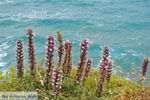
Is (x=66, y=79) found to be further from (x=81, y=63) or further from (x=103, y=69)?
(x=103, y=69)

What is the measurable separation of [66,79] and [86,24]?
34057mm

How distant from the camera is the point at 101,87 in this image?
20.9 feet

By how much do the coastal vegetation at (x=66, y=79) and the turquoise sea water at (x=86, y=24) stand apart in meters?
19.6

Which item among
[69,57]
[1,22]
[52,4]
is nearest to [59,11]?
[52,4]

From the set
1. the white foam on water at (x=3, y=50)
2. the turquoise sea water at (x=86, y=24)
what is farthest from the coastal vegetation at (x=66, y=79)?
the white foam on water at (x=3, y=50)

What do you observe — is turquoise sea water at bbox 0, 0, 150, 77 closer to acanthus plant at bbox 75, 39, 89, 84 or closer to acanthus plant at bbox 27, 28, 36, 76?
acanthus plant at bbox 27, 28, 36, 76

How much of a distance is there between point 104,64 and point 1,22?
3553 cm

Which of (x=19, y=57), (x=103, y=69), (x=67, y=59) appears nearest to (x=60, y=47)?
(x=67, y=59)

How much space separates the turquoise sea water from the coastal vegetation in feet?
64.4

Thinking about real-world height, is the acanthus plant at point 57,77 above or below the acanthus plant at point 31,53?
below

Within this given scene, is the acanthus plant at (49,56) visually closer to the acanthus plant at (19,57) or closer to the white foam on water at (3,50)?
the acanthus plant at (19,57)

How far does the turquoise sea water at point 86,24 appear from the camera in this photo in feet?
102

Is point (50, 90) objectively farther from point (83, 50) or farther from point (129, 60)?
point (129, 60)

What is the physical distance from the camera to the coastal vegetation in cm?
619
